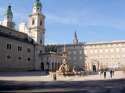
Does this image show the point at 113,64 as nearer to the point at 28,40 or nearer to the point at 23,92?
the point at 28,40

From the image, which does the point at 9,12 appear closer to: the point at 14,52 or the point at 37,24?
the point at 37,24

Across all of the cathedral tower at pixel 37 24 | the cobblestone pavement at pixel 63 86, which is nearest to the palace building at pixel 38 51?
the cathedral tower at pixel 37 24

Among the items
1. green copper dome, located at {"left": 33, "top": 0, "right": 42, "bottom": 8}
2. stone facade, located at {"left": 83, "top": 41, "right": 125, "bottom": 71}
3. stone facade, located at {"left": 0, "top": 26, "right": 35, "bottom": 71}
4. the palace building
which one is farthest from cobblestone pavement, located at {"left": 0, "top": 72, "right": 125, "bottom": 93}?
stone facade, located at {"left": 83, "top": 41, "right": 125, "bottom": 71}

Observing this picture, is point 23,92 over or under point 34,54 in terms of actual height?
under

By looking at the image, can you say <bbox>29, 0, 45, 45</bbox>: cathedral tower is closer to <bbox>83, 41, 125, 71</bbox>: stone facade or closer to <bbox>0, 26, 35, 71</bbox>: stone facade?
<bbox>0, 26, 35, 71</bbox>: stone facade

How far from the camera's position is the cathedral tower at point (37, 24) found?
86.6m

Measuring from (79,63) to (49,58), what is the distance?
105 ft

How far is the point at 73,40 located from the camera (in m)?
131

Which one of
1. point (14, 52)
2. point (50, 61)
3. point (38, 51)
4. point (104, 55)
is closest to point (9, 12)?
point (38, 51)

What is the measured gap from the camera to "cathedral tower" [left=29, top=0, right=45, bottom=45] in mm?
86562

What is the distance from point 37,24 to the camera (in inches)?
3403

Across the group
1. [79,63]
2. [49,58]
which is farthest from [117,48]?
[49,58]

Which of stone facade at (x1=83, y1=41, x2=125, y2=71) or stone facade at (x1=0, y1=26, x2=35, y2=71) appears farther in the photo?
stone facade at (x1=83, y1=41, x2=125, y2=71)

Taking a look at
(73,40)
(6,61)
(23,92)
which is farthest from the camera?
(73,40)
